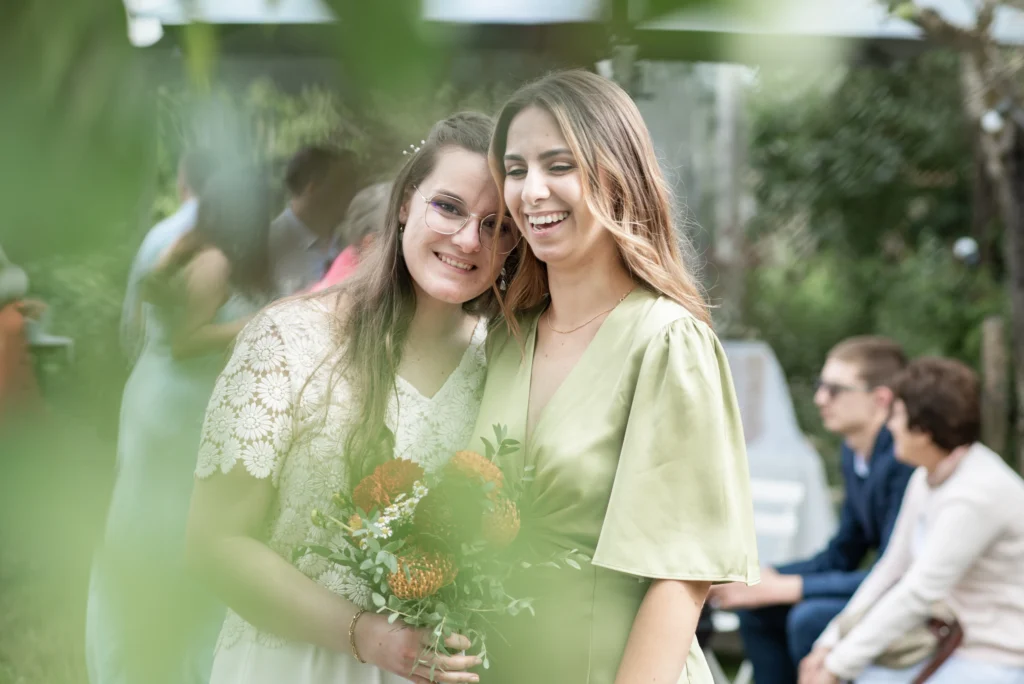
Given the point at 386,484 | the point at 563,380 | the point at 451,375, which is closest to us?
the point at 386,484

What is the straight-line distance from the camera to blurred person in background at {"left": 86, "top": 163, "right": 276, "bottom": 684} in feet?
1.76

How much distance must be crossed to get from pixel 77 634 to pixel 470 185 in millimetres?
1434

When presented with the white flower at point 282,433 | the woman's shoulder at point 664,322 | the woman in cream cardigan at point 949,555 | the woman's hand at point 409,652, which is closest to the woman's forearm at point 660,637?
the woman's hand at point 409,652

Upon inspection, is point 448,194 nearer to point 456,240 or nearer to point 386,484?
point 456,240

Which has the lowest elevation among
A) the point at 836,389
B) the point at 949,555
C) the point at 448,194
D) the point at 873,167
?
the point at 949,555

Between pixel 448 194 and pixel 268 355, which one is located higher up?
pixel 448 194

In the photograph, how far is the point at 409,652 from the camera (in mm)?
1609

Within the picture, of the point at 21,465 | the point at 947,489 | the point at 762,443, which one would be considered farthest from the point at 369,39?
the point at 762,443

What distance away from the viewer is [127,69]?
21.1 inches

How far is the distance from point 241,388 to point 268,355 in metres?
0.21

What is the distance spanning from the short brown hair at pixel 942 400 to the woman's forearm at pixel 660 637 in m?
2.24

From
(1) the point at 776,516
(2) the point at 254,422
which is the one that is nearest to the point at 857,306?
(1) the point at 776,516

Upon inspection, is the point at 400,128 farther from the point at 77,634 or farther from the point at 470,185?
the point at 470,185

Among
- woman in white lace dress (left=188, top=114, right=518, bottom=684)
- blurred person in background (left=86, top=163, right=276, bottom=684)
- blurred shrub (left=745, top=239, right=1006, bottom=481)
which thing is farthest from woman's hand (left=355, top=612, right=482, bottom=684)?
blurred shrub (left=745, top=239, right=1006, bottom=481)
